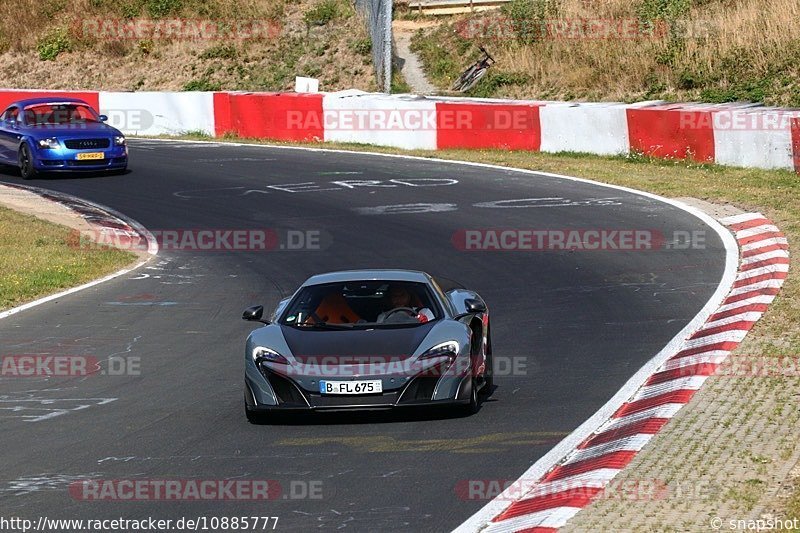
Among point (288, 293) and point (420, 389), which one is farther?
point (288, 293)

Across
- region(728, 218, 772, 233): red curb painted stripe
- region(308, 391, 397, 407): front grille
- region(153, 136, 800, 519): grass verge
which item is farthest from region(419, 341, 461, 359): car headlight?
region(728, 218, 772, 233): red curb painted stripe

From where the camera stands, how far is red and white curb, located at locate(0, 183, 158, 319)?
1742 cm

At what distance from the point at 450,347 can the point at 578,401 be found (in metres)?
1.13

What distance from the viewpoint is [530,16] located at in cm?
4097

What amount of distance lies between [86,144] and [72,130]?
42cm

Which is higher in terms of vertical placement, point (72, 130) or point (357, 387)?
point (72, 130)

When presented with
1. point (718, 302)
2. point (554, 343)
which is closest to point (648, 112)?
point (718, 302)

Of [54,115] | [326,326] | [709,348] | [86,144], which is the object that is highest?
[54,115]

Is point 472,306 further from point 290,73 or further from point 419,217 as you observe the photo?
point 290,73

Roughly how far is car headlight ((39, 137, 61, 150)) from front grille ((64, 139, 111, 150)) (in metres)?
0.21

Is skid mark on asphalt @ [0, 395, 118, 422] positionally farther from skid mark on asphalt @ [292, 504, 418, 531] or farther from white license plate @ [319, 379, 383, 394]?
skid mark on asphalt @ [292, 504, 418, 531]

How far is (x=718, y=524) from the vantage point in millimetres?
6977

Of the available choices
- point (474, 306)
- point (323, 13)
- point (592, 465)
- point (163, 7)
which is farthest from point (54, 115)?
point (163, 7)

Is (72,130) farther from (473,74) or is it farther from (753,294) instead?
(753,294)
